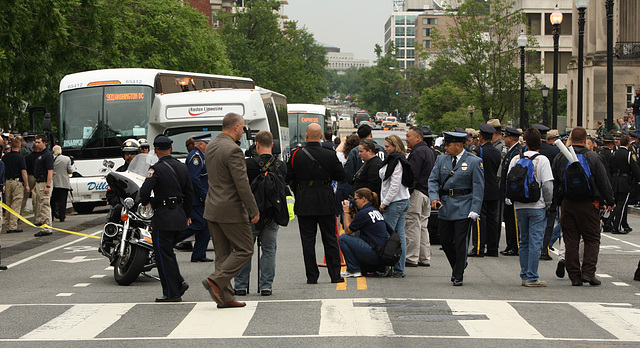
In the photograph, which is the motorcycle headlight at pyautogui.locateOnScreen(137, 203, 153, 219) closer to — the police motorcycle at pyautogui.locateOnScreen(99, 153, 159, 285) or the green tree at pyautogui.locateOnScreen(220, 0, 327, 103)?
the police motorcycle at pyautogui.locateOnScreen(99, 153, 159, 285)

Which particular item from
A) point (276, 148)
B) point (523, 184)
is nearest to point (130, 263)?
point (523, 184)

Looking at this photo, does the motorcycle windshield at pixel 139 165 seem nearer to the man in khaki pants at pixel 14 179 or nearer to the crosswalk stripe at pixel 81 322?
the crosswalk stripe at pixel 81 322

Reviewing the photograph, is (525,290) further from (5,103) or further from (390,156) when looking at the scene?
(5,103)

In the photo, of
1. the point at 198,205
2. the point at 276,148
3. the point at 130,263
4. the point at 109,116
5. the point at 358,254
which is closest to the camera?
the point at 130,263

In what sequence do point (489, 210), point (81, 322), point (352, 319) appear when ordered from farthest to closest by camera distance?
1. point (489, 210)
2. point (81, 322)
3. point (352, 319)

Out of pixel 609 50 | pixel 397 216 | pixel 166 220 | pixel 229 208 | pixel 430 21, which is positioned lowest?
pixel 397 216

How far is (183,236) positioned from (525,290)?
5626 mm

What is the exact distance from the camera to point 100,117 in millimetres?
24781

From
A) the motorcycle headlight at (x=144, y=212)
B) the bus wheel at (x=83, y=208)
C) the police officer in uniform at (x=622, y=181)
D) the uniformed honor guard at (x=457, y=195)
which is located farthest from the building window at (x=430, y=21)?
the motorcycle headlight at (x=144, y=212)

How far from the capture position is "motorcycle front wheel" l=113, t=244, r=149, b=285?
11.6 m

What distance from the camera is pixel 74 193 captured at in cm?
2433

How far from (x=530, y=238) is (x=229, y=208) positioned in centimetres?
396

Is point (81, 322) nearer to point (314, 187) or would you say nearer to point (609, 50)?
point (314, 187)

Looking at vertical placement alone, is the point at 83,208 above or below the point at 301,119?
below
